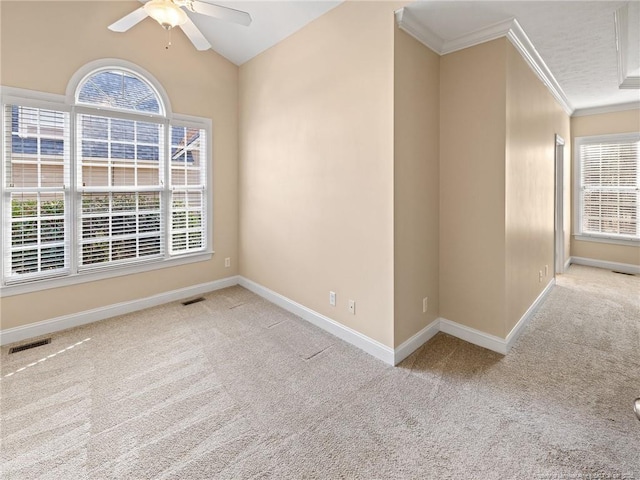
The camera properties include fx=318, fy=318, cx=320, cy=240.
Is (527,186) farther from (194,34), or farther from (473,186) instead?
(194,34)

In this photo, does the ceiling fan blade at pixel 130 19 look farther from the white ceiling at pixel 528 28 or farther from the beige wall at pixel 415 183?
the beige wall at pixel 415 183

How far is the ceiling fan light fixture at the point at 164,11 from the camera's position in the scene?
75.5 inches

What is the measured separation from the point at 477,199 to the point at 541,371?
1445 millimetres

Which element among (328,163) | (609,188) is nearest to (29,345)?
(328,163)

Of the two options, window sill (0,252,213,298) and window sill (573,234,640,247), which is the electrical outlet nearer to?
window sill (0,252,213,298)

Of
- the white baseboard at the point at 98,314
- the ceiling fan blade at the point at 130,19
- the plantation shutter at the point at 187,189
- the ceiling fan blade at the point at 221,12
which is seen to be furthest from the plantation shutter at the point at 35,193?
the ceiling fan blade at the point at 221,12

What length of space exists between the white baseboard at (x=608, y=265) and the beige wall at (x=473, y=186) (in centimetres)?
421

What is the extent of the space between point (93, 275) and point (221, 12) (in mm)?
2851

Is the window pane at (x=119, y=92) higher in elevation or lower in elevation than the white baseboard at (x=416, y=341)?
higher

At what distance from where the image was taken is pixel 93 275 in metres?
3.37

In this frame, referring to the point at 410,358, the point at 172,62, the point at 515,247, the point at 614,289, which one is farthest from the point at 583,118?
the point at 172,62

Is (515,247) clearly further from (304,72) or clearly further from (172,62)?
(172,62)

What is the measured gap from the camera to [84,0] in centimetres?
305

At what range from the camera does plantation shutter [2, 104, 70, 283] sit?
2879 millimetres
